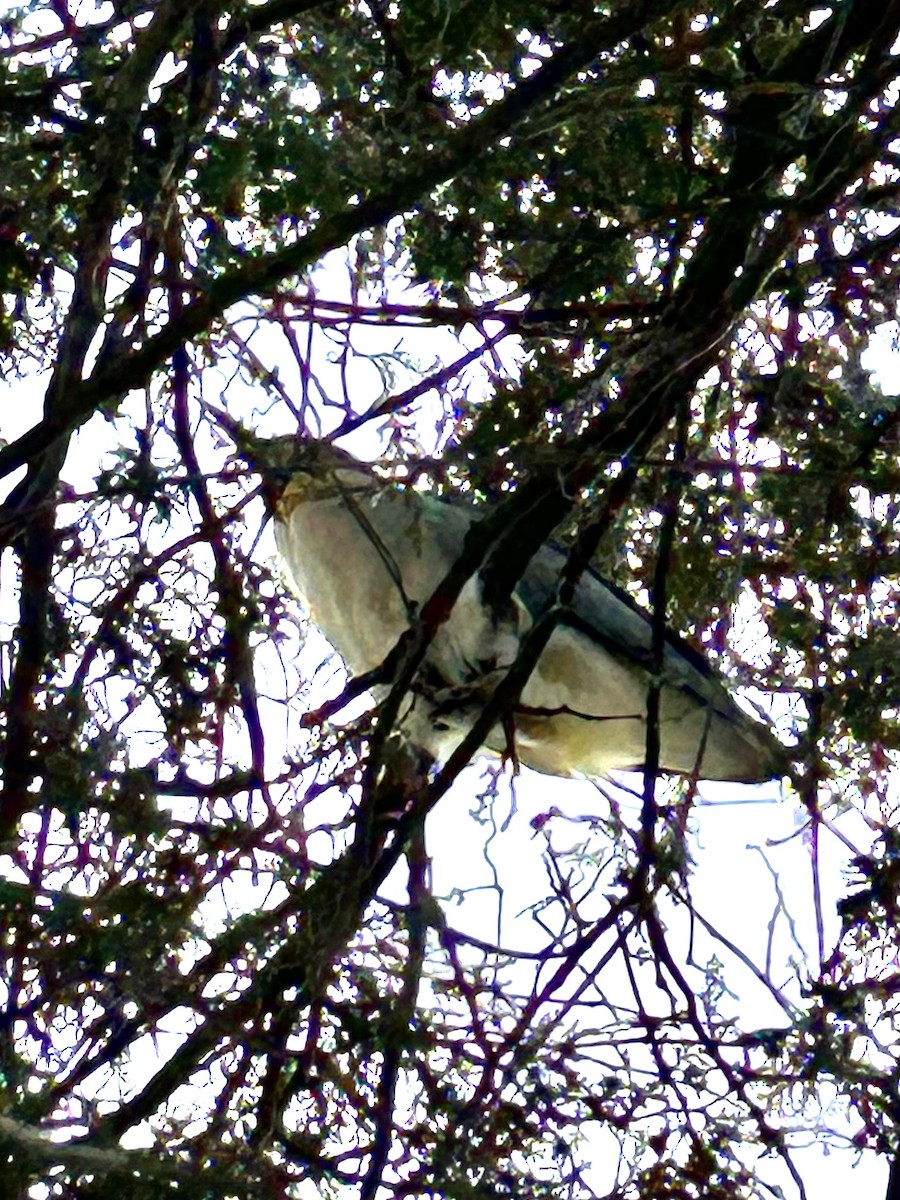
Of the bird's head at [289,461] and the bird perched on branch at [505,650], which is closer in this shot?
the bird's head at [289,461]

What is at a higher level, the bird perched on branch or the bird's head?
the bird perched on branch

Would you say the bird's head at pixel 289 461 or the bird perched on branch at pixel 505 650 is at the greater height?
the bird perched on branch at pixel 505 650

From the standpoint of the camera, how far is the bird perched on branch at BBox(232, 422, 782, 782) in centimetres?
361

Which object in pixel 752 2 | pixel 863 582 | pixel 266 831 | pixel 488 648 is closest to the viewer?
pixel 752 2

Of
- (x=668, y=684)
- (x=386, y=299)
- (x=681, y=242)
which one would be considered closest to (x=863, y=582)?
(x=668, y=684)

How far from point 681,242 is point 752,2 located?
1.68ft

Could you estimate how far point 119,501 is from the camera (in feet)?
10.3

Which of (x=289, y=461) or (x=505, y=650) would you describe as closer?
(x=289, y=461)

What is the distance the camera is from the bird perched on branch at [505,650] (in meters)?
3.61

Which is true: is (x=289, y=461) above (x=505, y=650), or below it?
below

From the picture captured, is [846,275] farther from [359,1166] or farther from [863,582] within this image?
[359,1166]

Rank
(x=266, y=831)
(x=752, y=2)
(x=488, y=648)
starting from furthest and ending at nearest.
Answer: (x=488, y=648) < (x=266, y=831) < (x=752, y=2)

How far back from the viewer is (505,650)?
3.67 metres

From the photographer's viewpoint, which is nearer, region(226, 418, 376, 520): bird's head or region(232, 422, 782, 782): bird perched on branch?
region(226, 418, 376, 520): bird's head
